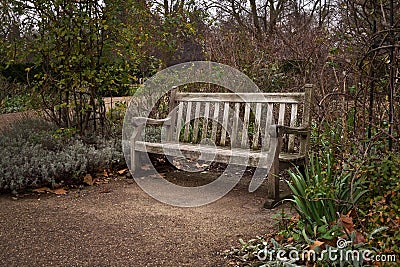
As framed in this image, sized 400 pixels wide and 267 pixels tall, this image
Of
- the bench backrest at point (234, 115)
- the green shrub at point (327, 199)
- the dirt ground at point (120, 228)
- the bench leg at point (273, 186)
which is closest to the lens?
the green shrub at point (327, 199)

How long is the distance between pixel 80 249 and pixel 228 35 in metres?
4.79

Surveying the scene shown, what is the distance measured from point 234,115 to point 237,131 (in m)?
0.21

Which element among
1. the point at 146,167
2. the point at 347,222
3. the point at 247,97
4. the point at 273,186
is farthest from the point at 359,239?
the point at 146,167

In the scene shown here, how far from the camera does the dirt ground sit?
273 centimetres

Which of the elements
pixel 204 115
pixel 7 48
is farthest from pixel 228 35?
pixel 7 48

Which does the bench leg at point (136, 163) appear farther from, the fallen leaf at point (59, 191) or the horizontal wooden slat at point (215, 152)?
the fallen leaf at point (59, 191)

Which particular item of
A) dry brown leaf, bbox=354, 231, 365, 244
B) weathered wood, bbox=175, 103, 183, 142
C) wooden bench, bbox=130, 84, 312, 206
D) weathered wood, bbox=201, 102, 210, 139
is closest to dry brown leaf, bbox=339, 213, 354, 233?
dry brown leaf, bbox=354, 231, 365, 244

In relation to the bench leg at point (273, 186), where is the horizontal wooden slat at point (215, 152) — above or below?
above

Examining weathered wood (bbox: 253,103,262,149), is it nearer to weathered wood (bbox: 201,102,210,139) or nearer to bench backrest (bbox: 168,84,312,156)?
bench backrest (bbox: 168,84,312,156)

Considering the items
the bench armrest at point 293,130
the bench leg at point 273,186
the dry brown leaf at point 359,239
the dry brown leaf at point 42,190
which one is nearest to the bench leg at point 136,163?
the dry brown leaf at point 42,190

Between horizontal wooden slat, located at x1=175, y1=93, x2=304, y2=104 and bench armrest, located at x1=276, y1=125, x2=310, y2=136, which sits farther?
horizontal wooden slat, located at x1=175, y1=93, x2=304, y2=104

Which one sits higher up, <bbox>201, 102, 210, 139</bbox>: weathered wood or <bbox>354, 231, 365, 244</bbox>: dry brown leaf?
<bbox>201, 102, 210, 139</bbox>: weathered wood

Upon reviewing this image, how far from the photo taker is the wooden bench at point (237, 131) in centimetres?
389

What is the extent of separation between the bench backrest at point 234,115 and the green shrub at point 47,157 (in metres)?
0.91
